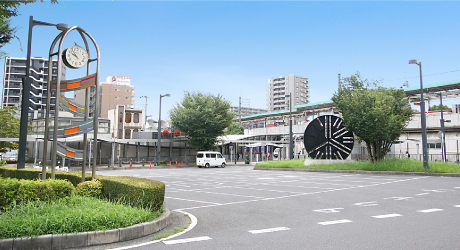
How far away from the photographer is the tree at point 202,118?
39.0m

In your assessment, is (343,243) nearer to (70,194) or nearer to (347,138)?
(70,194)

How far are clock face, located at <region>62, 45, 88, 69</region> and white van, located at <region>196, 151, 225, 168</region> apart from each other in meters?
25.9

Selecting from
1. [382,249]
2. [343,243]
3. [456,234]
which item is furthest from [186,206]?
[456,234]

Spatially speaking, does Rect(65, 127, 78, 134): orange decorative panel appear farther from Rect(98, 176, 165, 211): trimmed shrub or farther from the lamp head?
the lamp head

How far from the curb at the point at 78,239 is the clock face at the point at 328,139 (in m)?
24.0

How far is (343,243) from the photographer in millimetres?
5676

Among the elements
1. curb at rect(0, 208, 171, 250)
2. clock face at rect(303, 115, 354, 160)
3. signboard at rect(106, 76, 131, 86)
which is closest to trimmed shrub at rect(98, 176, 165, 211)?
curb at rect(0, 208, 171, 250)

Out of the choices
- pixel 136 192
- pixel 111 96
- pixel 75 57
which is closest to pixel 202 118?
pixel 75 57

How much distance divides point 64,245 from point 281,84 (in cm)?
13028

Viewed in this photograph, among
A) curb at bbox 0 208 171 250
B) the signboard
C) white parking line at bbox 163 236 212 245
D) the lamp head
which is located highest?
the signboard

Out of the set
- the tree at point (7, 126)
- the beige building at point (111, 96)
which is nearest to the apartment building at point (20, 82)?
the beige building at point (111, 96)

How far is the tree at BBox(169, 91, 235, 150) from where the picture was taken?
39000 mm

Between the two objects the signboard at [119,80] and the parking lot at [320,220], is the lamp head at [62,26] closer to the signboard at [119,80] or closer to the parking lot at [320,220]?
the parking lot at [320,220]

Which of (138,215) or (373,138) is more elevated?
(373,138)
